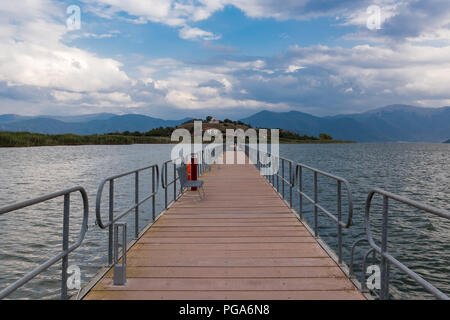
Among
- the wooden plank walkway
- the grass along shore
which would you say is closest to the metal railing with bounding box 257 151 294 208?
the wooden plank walkway

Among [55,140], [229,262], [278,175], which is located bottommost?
[229,262]

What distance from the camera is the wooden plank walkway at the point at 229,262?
3377 mm

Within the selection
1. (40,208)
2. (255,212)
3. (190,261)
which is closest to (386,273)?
(190,261)

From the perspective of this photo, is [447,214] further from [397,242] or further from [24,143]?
[24,143]

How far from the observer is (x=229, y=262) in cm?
419

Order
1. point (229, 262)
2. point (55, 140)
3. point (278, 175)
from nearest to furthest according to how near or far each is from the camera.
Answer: point (229, 262) → point (278, 175) → point (55, 140)

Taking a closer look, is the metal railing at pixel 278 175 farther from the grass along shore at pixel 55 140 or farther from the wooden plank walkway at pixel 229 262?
the grass along shore at pixel 55 140

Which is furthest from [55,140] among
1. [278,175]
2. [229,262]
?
[229,262]

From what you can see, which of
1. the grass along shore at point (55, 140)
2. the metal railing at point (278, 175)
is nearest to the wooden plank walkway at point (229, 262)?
the metal railing at point (278, 175)

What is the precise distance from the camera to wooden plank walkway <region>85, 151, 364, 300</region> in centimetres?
338

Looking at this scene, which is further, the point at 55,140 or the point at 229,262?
the point at 55,140

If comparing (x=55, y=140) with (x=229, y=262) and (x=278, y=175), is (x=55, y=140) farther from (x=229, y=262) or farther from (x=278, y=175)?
(x=229, y=262)
